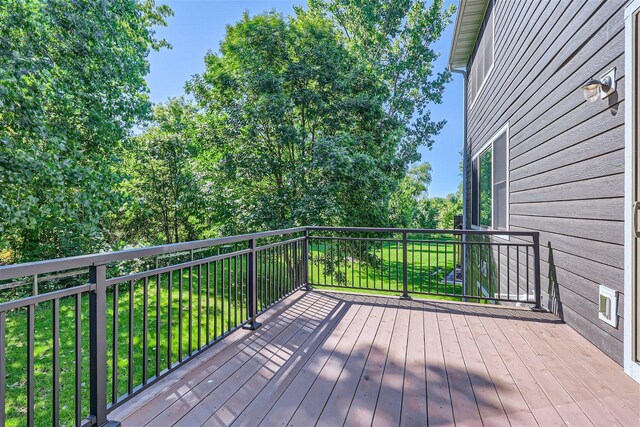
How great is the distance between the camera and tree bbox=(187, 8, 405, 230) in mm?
7203

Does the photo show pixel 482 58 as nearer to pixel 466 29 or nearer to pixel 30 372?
pixel 466 29

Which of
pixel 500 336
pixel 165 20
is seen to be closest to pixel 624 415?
pixel 500 336

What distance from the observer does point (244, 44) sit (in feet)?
25.5

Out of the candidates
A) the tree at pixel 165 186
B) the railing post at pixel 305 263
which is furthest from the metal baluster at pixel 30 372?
the tree at pixel 165 186

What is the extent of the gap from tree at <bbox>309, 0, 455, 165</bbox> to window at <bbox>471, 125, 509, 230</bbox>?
6.17 meters

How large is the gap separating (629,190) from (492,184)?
3446 mm

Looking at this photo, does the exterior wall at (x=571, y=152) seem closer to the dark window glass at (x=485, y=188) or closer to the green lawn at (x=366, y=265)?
the green lawn at (x=366, y=265)

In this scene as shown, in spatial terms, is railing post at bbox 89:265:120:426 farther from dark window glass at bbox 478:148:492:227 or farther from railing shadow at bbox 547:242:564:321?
dark window glass at bbox 478:148:492:227

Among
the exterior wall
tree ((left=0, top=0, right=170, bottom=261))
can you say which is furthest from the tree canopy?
the exterior wall

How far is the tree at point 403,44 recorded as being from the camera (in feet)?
40.7

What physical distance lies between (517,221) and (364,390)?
321 cm

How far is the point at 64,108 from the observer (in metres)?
5.65

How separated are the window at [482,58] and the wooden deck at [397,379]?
4.68 meters

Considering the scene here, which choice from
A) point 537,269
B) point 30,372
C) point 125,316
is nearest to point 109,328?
point 125,316
